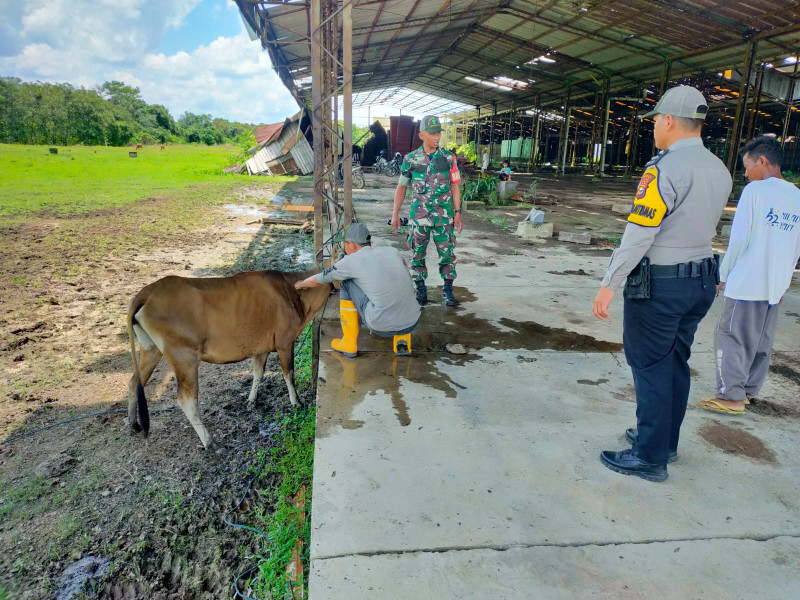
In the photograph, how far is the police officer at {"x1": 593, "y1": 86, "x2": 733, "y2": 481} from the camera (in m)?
2.26

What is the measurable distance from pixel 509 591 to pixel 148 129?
60.8 metres

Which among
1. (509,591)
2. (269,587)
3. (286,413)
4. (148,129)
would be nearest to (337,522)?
(269,587)

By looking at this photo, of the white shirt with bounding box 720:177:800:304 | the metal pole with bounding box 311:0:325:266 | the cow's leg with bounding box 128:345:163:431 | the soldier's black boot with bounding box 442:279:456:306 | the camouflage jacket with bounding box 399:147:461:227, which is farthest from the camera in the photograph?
the metal pole with bounding box 311:0:325:266

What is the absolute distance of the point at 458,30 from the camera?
1812cm

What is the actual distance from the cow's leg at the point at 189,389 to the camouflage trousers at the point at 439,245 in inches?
101

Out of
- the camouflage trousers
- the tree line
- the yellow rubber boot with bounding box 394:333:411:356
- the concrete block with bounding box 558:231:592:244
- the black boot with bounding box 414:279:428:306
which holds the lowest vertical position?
the yellow rubber boot with bounding box 394:333:411:356

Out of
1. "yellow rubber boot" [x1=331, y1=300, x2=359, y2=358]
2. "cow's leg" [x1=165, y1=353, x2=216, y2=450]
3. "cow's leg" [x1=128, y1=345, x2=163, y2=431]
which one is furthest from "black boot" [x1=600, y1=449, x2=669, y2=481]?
"cow's leg" [x1=128, y1=345, x2=163, y2=431]

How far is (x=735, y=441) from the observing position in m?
2.84

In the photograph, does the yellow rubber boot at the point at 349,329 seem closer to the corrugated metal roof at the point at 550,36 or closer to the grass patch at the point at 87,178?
the corrugated metal roof at the point at 550,36

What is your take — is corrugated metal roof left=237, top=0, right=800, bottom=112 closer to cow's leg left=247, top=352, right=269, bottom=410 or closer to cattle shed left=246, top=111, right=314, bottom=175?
cattle shed left=246, top=111, right=314, bottom=175

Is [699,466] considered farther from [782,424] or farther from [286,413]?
[286,413]

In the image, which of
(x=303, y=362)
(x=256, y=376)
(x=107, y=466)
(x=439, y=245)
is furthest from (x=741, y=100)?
(x=107, y=466)

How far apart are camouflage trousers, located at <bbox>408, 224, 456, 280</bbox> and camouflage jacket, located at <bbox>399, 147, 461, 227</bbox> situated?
0.24ft

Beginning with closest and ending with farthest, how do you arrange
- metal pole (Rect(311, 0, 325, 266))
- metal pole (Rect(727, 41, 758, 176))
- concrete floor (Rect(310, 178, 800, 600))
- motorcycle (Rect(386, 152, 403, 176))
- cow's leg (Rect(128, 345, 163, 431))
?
1. concrete floor (Rect(310, 178, 800, 600))
2. cow's leg (Rect(128, 345, 163, 431))
3. metal pole (Rect(311, 0, 325, 266))
4. metal pole (Rect(727, 41, 758, 176))
5. motorcycle (Rect(386, 152, 403, 176))
